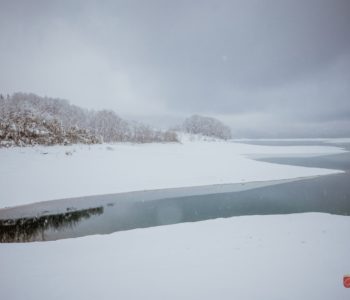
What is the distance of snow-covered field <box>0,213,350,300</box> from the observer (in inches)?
249

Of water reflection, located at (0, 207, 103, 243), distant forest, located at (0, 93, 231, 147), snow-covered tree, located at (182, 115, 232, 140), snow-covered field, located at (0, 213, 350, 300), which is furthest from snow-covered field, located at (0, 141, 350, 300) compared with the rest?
snow-covered tree, located at (182, 115, 232, 140)

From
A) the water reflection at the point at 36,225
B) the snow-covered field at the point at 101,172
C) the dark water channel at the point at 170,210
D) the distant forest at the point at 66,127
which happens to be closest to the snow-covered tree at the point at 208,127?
the distant forest at the point at 66,127

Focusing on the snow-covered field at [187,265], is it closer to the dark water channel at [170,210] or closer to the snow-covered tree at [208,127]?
the dark water channel at [170,210]

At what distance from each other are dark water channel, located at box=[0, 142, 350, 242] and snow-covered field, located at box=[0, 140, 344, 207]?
13.0ft

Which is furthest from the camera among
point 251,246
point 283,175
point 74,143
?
point 74,143

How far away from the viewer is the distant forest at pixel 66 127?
3262cm

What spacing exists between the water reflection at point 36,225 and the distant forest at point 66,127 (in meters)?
→ 19.7

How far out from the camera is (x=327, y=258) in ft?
26.1

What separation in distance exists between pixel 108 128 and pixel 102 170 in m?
62.9

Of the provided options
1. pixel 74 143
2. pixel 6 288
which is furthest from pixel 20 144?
pixel 6 288

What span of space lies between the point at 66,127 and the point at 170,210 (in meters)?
34.0

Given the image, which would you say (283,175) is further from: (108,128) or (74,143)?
(108,128)

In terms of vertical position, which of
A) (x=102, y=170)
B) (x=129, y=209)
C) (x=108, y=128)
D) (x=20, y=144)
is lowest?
(x=129, y=209)

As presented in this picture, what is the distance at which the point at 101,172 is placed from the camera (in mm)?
25516
